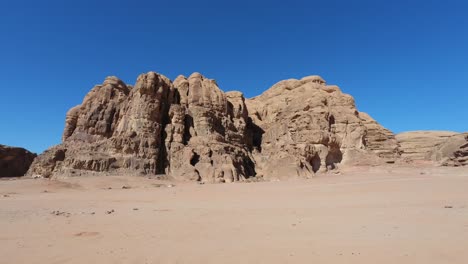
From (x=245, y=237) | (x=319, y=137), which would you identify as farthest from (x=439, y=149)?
(x=245, y=237)

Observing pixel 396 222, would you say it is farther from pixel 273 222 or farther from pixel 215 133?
pixel 215 133

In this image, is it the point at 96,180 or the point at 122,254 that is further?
the point at 96,180

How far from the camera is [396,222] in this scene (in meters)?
6.53

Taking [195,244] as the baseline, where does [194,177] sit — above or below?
above

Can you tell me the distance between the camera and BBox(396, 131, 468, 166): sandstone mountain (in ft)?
91.4

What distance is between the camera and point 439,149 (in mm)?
33656

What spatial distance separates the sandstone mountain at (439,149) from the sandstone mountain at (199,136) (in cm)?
430

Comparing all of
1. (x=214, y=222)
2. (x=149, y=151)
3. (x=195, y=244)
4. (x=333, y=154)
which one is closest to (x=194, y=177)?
(x=149, y=151)

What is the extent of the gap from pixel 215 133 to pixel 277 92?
16.1m

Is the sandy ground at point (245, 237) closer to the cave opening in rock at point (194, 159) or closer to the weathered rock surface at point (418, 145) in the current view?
the cave opening in rock at point (194, 159)

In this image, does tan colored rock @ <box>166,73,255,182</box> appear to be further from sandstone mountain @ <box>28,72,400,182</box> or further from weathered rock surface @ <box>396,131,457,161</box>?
weathered rock surface @ <box>396,131,457,161</box>

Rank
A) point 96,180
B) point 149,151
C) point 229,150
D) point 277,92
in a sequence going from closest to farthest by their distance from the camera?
1. point 96,180
2. point 149,151
3. point 229,150
4. point 277,92

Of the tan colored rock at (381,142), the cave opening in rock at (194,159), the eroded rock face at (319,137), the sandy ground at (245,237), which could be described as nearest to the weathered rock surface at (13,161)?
the cave opening in rock at (194,159)

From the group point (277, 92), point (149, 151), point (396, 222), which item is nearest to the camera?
point (396, 222)
